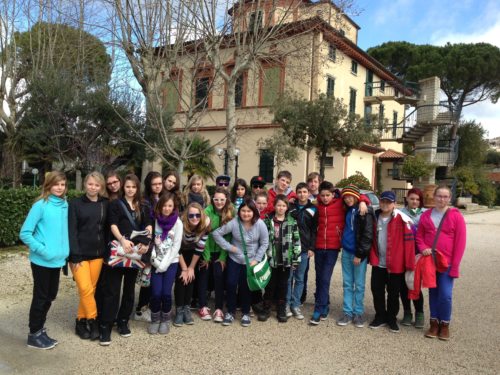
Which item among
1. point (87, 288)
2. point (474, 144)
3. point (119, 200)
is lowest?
point (87, 288)

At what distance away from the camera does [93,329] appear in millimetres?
3982

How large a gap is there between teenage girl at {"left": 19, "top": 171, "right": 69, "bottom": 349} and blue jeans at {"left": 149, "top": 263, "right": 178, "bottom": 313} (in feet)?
3.04

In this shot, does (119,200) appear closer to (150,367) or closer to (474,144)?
(150,367)

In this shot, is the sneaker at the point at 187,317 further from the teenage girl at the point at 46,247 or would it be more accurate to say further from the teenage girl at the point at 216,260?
the teenage girl at the point at 46,247

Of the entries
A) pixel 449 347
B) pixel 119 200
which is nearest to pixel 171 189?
pixel 119 200

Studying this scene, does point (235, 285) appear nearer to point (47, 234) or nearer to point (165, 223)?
point (165, 223)

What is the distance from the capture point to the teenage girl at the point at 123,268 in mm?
3918

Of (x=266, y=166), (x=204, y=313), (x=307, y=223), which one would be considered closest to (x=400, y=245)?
(x=307, y=223)

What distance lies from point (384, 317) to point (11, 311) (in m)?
4.41

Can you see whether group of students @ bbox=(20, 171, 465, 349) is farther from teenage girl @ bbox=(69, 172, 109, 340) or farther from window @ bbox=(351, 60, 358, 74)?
window @ bbox=(351, 60, 358, 74)

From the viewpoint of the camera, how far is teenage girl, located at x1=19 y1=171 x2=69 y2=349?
3639mm

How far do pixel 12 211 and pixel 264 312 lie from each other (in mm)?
5908

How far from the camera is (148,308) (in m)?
4.71

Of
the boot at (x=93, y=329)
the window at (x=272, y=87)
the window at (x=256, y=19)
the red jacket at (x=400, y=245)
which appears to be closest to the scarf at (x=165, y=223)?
the boot at (x=93, y=329)
